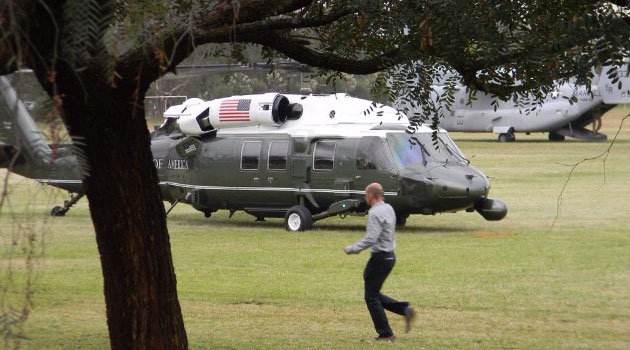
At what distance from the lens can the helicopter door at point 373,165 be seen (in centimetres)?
1883

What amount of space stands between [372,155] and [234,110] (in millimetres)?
2855

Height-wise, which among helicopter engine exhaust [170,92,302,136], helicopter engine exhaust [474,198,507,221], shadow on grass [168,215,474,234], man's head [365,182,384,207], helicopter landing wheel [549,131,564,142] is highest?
helicopter engine exhaust [170,92,302,136]

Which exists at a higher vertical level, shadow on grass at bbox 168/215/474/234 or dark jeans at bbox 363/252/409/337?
dark jeans at bbox 363/252/409/337

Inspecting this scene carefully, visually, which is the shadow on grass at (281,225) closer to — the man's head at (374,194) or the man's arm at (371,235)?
the man's head at (374,194)

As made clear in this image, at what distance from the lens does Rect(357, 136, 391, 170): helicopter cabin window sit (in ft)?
62.2

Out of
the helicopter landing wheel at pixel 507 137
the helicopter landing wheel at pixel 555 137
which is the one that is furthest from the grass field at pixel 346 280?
the helicopter landing wheel at pixel 555 137

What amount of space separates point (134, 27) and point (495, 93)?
364cm

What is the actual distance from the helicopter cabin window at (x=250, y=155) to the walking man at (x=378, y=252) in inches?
402

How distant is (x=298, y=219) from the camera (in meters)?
19.4

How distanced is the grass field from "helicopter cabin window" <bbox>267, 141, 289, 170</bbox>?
1.14m

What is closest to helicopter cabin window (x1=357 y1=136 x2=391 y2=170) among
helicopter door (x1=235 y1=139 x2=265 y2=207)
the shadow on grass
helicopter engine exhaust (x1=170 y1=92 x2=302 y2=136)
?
the shadow on grass

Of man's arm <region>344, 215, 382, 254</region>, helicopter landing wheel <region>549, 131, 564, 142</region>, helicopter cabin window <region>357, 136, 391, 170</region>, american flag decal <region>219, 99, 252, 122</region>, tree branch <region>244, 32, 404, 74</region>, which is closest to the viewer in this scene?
tree branch <region>244, 32, 404, 74</region>

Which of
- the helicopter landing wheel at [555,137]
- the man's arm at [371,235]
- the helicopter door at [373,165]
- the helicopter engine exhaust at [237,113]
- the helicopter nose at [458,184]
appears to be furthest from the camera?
the helicopter landing wheel at [555,137]

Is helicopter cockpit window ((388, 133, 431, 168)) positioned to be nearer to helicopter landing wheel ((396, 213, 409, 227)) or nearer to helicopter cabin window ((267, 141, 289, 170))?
helicopter landing wheel ((396, 213, 409, 227))
